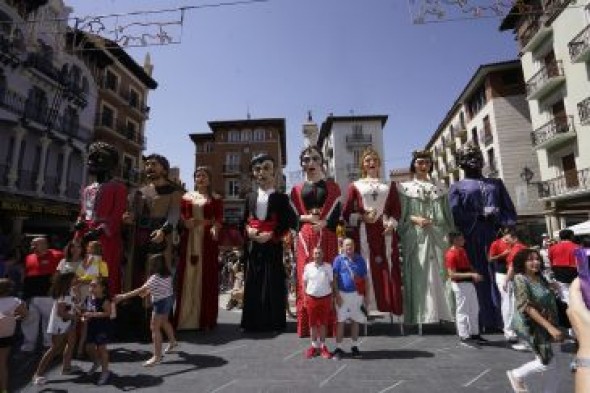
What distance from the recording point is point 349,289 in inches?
189

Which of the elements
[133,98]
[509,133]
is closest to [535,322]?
[509,133]

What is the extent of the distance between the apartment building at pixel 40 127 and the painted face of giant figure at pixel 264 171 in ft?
56.1

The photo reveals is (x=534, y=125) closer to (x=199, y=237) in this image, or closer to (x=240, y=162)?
(x=199, y=237)

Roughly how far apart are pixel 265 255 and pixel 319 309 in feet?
5.65

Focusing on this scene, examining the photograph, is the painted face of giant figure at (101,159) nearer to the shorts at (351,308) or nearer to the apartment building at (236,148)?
the shorts at (351,308)

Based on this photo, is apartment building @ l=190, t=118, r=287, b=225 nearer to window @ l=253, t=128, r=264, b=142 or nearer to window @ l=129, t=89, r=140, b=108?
window @ l=253, t=128, r=264, b=142

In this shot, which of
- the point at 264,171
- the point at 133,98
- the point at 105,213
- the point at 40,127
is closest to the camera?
the point at 105,213

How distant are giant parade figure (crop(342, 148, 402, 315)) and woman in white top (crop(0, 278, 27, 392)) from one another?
13.7 feet

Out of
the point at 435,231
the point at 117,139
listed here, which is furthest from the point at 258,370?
the point at 117,139

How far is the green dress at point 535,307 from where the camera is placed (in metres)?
3.26

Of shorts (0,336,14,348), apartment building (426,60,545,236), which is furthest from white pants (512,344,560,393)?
apartment building (426,60,545,236)

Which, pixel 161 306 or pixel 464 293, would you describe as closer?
pixel 161 306

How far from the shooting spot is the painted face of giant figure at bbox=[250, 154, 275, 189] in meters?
6.20

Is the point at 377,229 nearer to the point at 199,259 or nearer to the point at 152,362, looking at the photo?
the point at 199,259
